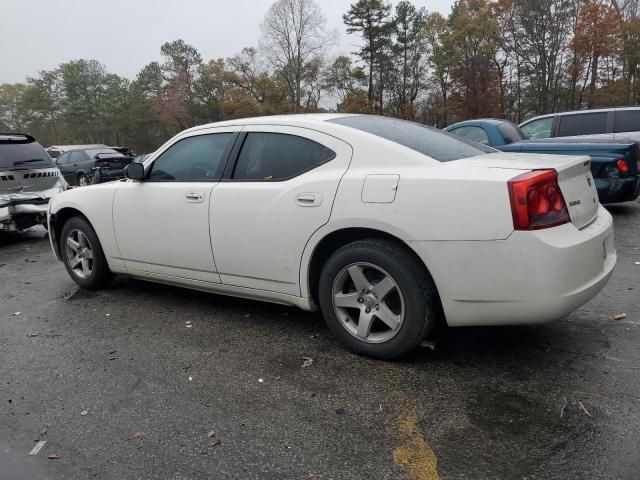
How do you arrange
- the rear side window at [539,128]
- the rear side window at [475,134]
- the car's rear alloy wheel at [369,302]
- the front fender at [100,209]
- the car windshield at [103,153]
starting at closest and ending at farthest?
the car's rear alloy wheel at [369,302] < the front fender at [100,209] < the rear side window at [475,134] < the rear side window at [539,128] < the car windshield at [103,153]

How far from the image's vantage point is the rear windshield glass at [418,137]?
3092 millimetres

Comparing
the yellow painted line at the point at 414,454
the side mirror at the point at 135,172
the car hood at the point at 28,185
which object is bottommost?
the yellow painted line at the point at 414,454

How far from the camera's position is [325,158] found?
10.5 ft

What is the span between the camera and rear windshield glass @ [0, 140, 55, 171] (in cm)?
785

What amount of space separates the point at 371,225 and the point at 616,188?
5.39 m

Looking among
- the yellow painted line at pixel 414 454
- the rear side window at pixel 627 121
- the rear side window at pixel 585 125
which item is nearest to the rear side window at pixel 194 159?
the yellow painted line at pixel 414 454

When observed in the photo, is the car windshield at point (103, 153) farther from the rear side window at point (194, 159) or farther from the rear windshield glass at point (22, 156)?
the rear side window at point (194, 159)

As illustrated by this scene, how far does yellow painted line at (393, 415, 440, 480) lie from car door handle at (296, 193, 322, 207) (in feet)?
4.49

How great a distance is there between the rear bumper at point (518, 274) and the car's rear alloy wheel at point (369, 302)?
32cm

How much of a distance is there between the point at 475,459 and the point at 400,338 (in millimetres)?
888

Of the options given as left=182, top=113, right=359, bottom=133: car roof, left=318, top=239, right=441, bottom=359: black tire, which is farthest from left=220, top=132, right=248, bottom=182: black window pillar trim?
left=318, top=239, right=441, bottom=359: black tire

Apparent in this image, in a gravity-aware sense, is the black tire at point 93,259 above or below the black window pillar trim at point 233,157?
below

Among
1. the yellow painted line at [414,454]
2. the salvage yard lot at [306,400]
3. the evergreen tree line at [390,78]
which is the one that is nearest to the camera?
the yellow painted line at [414,454]

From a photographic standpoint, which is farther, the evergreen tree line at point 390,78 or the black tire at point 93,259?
the evergreen tree line at point 390,78
